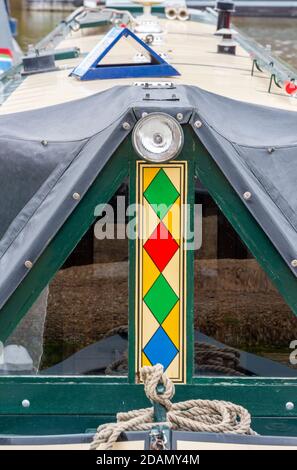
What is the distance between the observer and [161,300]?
3.95 m

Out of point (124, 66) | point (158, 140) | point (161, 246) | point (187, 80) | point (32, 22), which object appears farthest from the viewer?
point (32, 22)

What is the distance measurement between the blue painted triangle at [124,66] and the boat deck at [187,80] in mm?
60

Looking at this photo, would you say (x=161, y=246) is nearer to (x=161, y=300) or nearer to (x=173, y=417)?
(x=161, y=300)

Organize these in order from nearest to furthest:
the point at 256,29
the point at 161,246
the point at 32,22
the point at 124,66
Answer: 1. the point at 161,246
2. the point at 124,66
3. the point at 256,29
4. the point at 32,22

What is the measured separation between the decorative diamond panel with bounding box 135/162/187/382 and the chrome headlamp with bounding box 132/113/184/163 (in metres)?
0.17

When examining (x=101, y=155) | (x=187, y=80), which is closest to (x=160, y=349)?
A: (x=101, y=155)

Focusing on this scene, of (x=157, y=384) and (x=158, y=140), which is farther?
(x=158, y=140)

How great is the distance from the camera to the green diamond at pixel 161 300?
3.94m

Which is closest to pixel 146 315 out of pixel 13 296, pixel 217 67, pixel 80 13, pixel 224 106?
pixel 13 296

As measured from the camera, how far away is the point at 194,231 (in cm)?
397

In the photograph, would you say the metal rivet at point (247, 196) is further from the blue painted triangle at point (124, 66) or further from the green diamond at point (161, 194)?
the blue painted triangle at point (124, 66)

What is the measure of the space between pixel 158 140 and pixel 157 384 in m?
0.88

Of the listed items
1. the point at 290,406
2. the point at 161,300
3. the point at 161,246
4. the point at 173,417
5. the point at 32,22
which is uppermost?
the point at 32,22

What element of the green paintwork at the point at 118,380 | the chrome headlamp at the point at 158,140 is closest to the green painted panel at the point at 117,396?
the green paintwork at the point at 118,380
